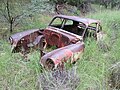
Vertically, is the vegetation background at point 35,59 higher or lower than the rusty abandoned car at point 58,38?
lower

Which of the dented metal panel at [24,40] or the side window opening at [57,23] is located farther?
the side window opening at [57,23]

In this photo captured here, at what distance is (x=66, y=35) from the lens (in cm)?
564

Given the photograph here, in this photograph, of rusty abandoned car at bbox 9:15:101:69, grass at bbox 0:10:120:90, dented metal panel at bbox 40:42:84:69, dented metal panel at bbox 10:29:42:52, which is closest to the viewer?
grass at bbox 0:10:120:90

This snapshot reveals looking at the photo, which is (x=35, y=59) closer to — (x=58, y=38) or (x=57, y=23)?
(x=58, y=38)

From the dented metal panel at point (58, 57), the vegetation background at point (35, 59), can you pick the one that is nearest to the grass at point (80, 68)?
the vegetation background at point (35, 59)

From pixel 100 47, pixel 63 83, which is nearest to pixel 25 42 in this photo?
pixel 100 47

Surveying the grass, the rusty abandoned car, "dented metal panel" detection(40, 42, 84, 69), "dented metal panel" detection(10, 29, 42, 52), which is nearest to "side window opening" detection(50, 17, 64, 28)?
the rusty abandoned car

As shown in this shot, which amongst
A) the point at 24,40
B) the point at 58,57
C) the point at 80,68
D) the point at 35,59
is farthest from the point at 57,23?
the point at 58,57

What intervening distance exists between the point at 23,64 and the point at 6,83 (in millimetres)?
733

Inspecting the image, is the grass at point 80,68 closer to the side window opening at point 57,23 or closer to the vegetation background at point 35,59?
the vegetation background at point 35,59

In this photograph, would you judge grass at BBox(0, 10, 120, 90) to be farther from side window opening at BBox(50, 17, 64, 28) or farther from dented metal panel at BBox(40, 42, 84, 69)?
side window opening at BBox(50, 17, 64, 28)

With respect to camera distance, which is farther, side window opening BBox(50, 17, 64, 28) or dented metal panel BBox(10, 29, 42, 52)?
side window opening BBox(50, 17, 64, 28)

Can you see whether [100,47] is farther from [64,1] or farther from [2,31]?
[64,1]

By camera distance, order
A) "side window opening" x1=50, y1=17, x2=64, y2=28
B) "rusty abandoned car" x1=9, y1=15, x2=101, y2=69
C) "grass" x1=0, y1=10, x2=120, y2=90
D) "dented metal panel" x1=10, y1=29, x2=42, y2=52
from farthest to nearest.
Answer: "side window opening" x1=50, y1=17, x2=64, y2=28 < "dented metal panel" x1=10, y1=29, x2=42, y2=52 < "rusty abandoned car" x1=9, y1=15, x2=101, y2=69 < "grass" x1=0, y1=10, x2=120, y2=90
